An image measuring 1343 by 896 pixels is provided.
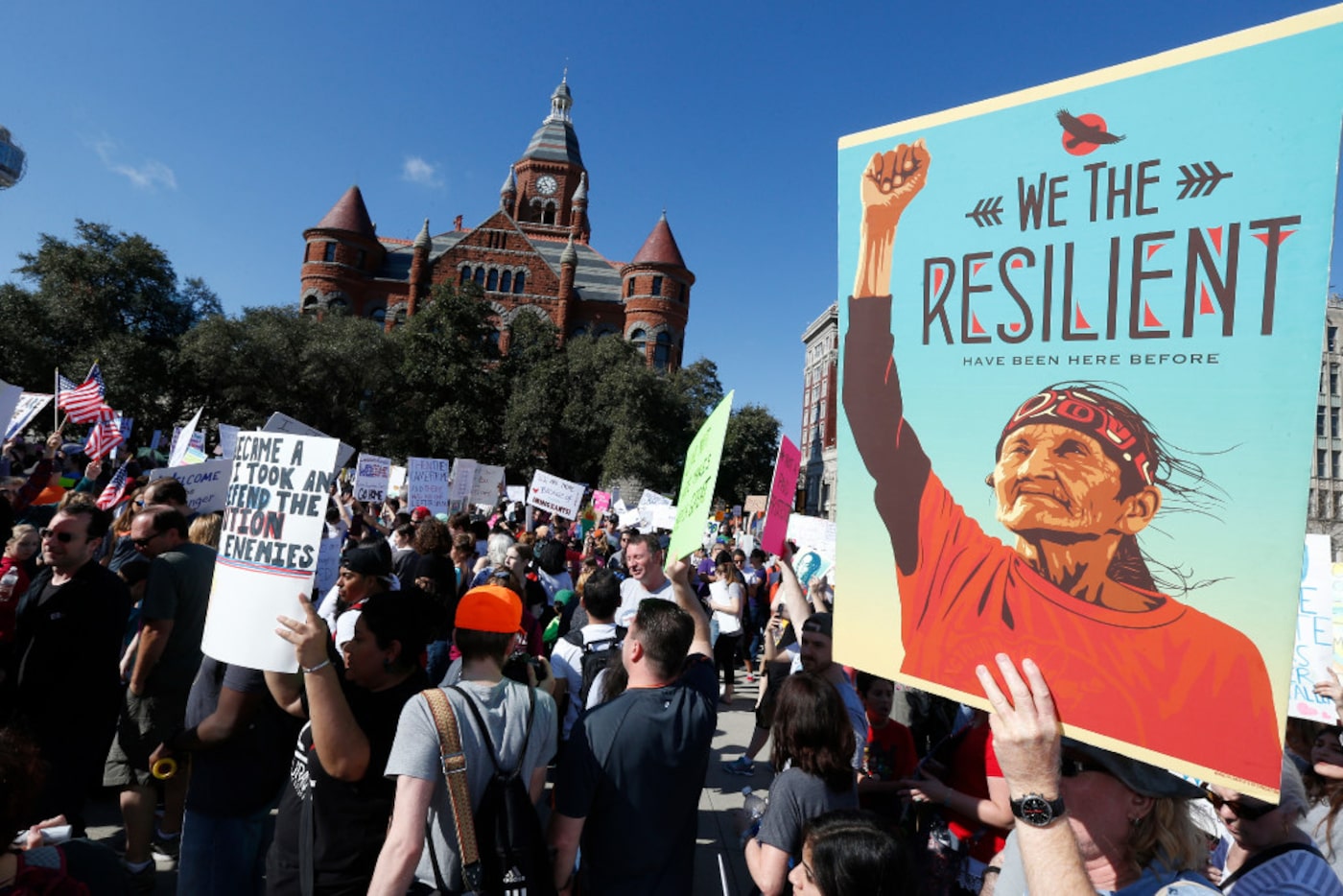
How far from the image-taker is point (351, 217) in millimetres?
50656

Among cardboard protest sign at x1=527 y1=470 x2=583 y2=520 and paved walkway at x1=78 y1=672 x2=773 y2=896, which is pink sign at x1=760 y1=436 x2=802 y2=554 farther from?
cardboard protest sign at x1=527 y1=470 x2=583 y2=520

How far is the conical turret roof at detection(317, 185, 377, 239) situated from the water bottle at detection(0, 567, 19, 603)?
5202 centimetres

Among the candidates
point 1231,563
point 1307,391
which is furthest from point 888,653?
point 1307,391

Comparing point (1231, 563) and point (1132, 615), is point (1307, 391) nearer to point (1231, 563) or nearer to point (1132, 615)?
point (1231, 563)

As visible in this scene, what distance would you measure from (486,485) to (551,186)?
5601 cm

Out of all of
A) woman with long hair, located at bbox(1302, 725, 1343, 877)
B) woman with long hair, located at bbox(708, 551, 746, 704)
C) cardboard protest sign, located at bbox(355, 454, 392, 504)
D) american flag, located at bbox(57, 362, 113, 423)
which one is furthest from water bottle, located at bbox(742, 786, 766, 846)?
american flag, located at bbox(57, 362, 113, 423)

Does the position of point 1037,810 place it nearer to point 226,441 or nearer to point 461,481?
point 226,441

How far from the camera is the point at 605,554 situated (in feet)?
39.0

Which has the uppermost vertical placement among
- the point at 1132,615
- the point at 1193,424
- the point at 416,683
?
the point at 1193,424

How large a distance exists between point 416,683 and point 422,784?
1.80 ft

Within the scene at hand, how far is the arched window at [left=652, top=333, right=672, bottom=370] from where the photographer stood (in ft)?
166

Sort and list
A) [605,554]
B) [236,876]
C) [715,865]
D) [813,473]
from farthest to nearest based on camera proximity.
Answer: [813,473], [605,554], [715,865], [236,876]

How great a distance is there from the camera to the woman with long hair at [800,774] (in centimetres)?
251

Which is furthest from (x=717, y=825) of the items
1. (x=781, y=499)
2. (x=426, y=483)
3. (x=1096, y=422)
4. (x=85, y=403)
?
(x=85, y=403)
